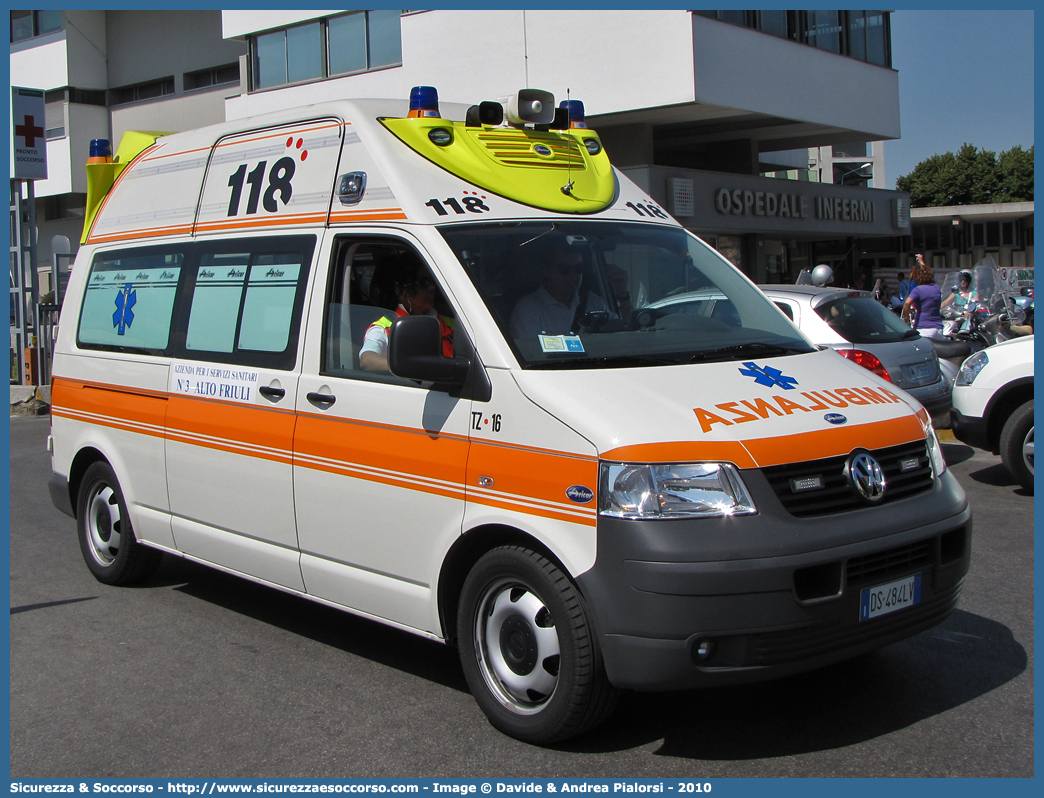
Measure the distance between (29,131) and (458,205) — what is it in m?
16.4

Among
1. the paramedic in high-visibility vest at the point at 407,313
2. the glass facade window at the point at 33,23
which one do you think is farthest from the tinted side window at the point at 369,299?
the glass facade window at the point at 33,23

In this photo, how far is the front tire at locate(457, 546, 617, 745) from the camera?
378cm

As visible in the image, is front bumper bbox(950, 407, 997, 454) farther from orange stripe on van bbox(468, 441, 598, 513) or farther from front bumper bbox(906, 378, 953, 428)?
orange stripe on van bbox(468, 441, 598, 513)

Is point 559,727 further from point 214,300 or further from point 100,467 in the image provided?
point 100,467

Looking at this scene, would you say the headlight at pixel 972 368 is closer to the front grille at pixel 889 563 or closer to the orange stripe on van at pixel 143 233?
the front grille at pixel 889 563

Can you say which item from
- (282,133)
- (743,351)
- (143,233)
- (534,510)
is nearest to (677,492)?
(534,510)

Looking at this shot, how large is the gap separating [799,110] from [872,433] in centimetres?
2164

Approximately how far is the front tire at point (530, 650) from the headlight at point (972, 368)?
602 cm

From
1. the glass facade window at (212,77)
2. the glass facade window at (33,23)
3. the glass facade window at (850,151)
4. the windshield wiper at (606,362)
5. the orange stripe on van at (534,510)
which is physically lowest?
the orange stripe on van at (534,510)

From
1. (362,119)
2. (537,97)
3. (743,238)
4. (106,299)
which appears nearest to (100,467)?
(106,299)

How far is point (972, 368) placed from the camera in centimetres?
882

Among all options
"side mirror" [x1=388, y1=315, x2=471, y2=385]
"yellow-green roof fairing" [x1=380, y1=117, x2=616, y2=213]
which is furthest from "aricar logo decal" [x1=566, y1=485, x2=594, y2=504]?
"yellow-green roof fairing" [x1=380, y1=117, x2=616, y2=213]

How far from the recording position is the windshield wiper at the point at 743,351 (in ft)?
14.2

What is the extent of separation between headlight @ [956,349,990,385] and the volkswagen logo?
5.32 metres
